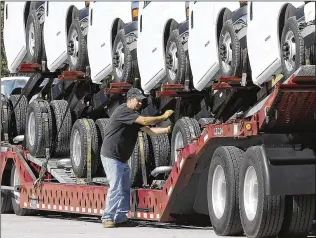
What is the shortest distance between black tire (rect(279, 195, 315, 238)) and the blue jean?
9.28 ft

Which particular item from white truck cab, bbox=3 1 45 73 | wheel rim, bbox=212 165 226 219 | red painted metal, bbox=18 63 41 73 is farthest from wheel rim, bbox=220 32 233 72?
red painted metal, bbox=18 63 41 73

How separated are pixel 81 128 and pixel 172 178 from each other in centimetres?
251

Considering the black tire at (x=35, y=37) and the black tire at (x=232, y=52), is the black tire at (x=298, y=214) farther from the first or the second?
the black tire at (x=35, y=37)

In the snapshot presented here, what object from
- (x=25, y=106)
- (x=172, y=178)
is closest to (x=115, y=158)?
(x=172, y=178)

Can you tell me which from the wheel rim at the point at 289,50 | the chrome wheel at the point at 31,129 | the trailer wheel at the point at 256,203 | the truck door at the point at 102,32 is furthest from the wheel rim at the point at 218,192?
the chrome wheel at the point at 31,129

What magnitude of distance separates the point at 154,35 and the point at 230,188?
10.1ft

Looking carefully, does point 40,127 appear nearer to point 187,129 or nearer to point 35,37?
point 35,37

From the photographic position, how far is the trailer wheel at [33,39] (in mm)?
15891

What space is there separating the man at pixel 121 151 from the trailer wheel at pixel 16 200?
301 cm

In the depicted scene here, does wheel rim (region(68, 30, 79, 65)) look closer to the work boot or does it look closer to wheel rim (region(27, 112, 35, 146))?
wheel rim (region(27, 112, 35, 146))

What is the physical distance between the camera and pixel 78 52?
49.3 ft

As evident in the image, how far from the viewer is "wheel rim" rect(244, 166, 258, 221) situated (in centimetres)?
1059

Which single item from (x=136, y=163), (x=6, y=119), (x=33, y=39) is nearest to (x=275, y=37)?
(x=136, y=163)

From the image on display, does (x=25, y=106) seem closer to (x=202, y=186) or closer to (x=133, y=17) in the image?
(x=133, y=17)
